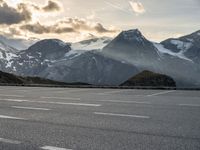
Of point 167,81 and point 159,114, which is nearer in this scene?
point 159,114

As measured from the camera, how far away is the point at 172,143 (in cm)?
794

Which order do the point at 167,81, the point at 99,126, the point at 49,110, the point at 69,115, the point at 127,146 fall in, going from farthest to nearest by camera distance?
1. the point at 167,81
2. the point at 49,110
3. the point at 69,115
4. the point at 99,126
5. the point at 127,146

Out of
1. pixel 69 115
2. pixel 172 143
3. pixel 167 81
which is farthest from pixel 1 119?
pixel 167 81

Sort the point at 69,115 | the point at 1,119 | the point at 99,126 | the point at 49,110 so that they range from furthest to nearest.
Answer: the point at 49,110 < the point at 69,115 < the point at 1,119 < the point at 99,126

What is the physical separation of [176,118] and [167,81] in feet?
440

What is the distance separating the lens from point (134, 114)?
12.9m

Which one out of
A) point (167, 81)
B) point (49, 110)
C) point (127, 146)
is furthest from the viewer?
point (167, 81)

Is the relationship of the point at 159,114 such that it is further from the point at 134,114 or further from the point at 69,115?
the point at 69,115

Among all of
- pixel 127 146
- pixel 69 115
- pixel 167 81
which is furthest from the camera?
pixel 167 81

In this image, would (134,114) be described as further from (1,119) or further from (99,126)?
(1,119)

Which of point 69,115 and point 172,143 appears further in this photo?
point 69,115

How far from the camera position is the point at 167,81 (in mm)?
143875

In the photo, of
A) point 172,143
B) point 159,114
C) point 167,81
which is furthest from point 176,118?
point 167,81

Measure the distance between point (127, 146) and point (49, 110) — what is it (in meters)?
7.10
